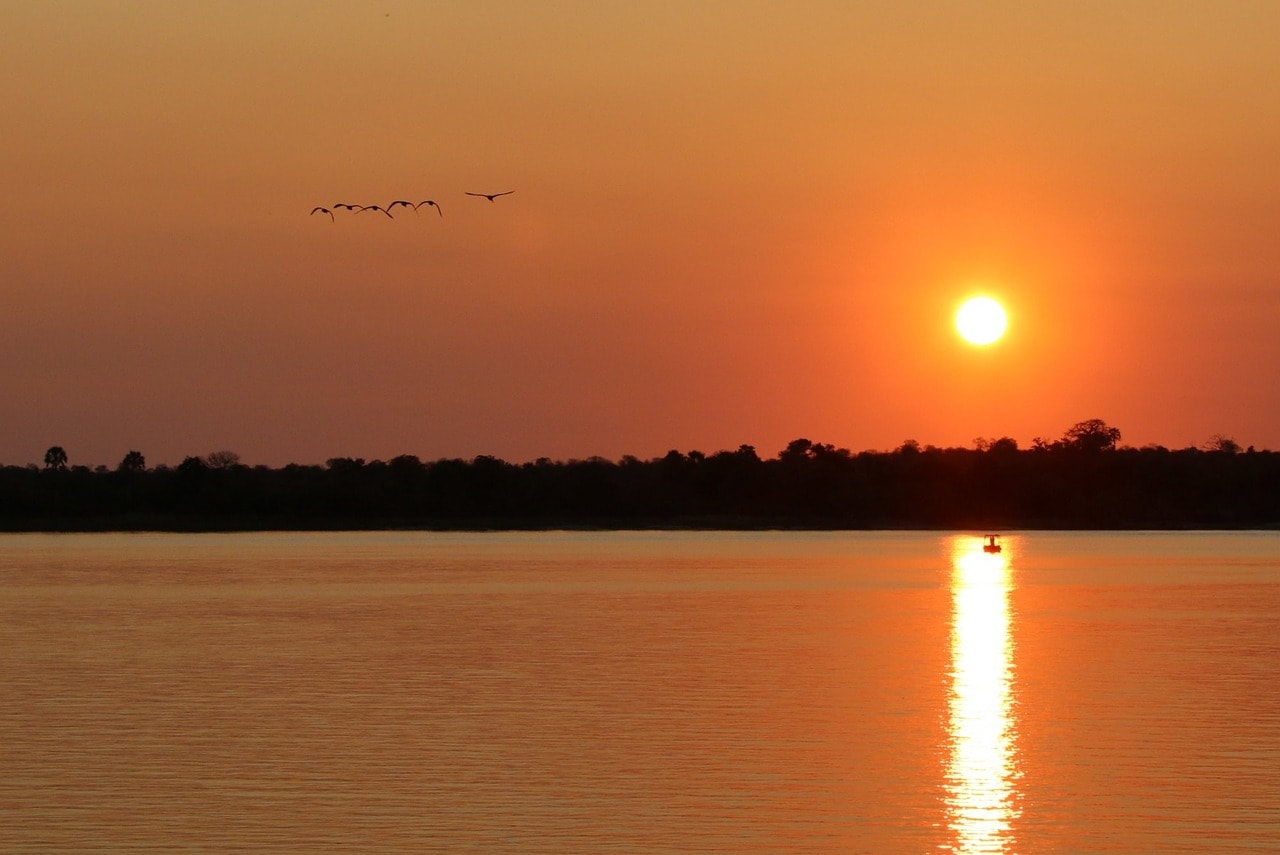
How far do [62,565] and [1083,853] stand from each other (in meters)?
99.7

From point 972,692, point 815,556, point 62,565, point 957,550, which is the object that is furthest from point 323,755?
point 957,550

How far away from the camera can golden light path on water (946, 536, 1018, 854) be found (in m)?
23.9

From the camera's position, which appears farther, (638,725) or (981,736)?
(638,725)

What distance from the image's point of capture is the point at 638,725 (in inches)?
1299

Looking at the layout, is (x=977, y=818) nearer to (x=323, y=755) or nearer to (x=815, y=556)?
(x=323, y=755)

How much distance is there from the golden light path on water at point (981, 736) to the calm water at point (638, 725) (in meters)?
0.10

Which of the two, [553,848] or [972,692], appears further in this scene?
[972,692]

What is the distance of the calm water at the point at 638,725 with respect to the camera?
23.9 meters

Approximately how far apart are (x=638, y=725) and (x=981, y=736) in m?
5.94

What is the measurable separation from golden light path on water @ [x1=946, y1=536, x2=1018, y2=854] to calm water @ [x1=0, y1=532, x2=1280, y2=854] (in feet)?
0.32

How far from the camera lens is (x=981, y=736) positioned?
32188 mm

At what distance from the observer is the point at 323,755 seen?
29.5 meters

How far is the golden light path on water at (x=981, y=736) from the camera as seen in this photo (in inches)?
942

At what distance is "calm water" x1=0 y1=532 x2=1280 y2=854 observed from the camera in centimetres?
2388
